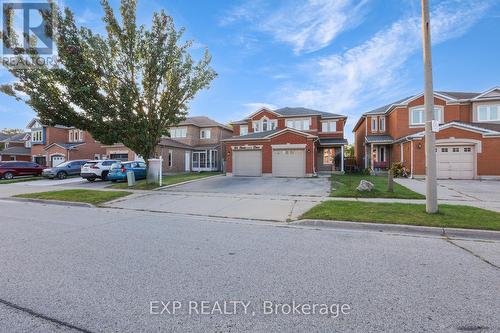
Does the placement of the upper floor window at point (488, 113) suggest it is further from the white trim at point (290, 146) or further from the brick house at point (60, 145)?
the brick house at point (60, 145)

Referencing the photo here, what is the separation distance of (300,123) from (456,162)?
14327 millimetres

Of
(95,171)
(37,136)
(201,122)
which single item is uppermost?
(201,122)

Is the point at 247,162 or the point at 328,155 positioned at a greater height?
the point at 328,155

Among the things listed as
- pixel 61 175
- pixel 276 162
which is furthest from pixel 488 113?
pixel 61 175

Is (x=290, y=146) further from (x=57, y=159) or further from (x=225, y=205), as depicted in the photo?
(x=57, y=159)

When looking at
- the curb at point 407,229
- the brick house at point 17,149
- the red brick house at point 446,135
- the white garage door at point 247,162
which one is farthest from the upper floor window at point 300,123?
the brick house at point 17,149

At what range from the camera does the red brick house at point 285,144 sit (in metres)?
21.7

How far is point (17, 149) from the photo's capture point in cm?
4366

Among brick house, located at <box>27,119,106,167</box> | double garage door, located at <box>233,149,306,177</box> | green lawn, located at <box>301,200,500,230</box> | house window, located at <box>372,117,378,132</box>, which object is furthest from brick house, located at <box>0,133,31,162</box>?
green lawn, located at <box>301,200,500,230</box>

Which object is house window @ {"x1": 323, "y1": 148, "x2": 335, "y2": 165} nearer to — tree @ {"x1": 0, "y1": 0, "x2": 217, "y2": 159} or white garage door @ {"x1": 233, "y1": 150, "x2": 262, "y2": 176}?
white garage door @ {"x1": 233, "y1": 150, "x2": 262, "y2": 176}

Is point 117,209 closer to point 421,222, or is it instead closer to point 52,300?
point 52,300

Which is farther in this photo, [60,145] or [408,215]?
[60,145]

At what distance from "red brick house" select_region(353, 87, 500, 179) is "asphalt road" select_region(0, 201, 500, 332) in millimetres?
16470

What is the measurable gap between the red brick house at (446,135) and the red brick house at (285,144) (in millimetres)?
4025
